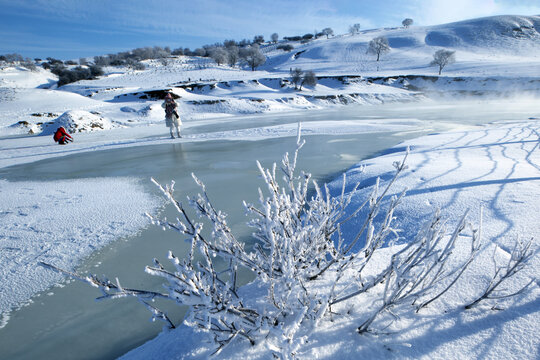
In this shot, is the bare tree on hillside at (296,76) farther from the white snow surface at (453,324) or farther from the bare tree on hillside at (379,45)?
the white snow surface at (453,324)

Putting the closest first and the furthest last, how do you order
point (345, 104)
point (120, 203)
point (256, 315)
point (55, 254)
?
1. point (256, 315)
2. point (55, 254)
3. point (120, 203)
4. point (345, 104)

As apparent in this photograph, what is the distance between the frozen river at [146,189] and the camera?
2041 mm

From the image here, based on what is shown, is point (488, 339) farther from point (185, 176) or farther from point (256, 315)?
point (185, 176)

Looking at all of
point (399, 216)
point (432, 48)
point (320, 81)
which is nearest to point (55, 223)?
point (399, 216)

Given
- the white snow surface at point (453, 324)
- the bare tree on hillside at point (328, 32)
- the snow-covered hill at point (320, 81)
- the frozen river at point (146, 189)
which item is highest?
the bare tree on hillside at point (328, 32)

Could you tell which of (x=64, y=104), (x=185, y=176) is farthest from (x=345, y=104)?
(x=185, y=176)

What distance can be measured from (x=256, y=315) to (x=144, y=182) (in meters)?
4.64

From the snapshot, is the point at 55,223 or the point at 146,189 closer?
the point at 55,223

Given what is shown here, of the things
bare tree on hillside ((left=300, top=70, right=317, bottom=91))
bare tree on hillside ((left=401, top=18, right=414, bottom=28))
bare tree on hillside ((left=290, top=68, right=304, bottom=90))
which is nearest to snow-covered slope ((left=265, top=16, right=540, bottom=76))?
bare tree on hillside ((left=300, top=70, right=317, bottom=91))

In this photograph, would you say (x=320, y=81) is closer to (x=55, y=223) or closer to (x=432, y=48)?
(x=432, y=48)

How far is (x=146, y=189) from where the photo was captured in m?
4.97

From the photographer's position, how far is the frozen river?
6.70 ft

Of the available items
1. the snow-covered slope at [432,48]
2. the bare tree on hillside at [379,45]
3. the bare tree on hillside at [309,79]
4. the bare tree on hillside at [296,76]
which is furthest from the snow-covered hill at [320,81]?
the bare tree on hillside at [379,45]

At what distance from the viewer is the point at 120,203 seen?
435 centimetres
